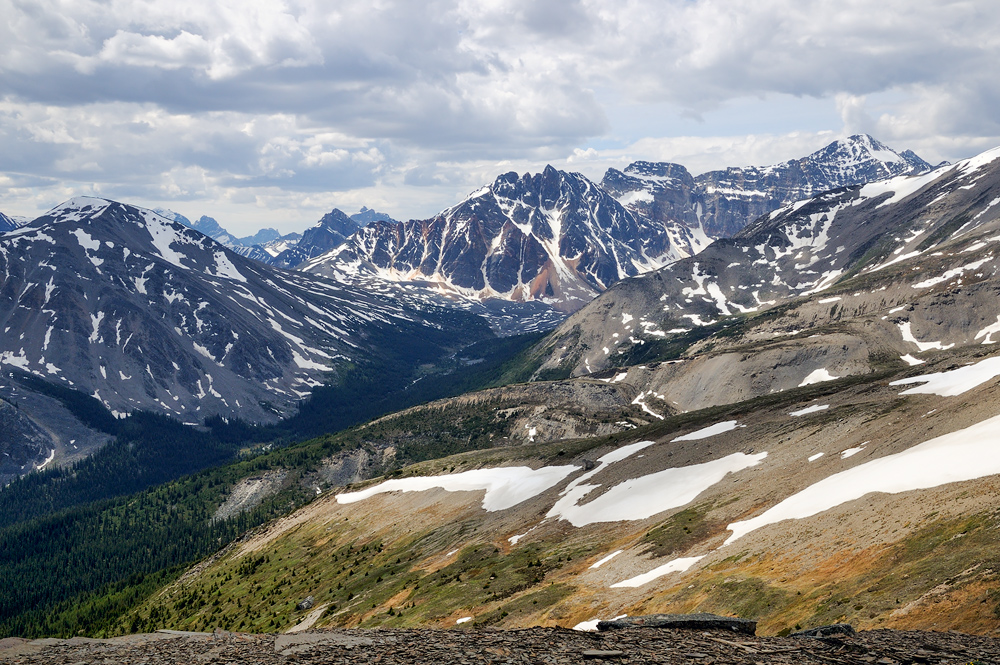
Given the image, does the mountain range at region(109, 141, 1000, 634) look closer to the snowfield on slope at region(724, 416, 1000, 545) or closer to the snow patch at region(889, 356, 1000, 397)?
the snowfield on slope at region(724, 416, 1000, 545)

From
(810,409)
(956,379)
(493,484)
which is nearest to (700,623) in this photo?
(810,409)

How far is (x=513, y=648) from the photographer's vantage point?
32625 millimetres

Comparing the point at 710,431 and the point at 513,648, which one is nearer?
the point at 513,648

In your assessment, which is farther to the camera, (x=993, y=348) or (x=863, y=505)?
(x=993, y=348)

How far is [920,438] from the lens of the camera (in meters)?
59.3

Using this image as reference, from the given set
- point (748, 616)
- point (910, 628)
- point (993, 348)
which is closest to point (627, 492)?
point (748, 616)

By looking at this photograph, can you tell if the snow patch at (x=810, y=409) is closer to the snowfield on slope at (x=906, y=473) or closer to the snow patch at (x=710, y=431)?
the snow patch at (x=710, y=431)

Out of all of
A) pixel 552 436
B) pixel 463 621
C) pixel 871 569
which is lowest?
pixel 552 436

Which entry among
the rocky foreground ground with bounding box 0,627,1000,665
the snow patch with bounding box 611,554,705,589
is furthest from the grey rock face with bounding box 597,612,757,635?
the snow patch with bounding box 611,554,705,589

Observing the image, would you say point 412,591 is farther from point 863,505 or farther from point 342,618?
point 863,505

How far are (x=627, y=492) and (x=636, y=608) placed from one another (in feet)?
107

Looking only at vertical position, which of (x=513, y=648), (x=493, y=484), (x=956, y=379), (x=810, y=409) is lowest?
(x=493, y=484)

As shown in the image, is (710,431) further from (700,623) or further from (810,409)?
(700,623)

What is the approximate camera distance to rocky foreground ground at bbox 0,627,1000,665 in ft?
94.0
